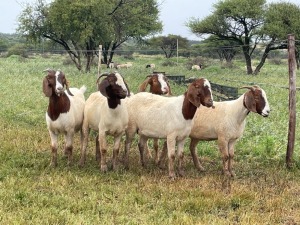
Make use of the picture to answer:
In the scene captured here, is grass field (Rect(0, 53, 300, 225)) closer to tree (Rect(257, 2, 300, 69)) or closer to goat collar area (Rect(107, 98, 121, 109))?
goat collar area (Rect(107, 98, 121, 109))

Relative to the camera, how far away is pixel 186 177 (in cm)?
713

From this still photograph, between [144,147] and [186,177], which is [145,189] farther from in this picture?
[144,147]

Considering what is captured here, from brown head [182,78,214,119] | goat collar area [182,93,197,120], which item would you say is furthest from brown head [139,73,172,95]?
brown head [182,78,214,119]

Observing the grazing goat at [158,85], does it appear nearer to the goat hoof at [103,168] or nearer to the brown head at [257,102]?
the goat hoof at [103,168]

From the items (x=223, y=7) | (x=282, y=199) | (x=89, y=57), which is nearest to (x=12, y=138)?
(x=282, y=199)

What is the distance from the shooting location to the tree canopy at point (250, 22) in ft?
113

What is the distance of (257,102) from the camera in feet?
23.3

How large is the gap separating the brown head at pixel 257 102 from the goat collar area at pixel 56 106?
325cm

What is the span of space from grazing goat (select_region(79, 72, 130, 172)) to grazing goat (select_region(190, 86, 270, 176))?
1.44 m

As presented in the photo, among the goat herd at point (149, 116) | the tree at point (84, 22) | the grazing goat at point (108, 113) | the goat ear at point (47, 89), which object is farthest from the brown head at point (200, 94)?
the tree at point (84, 22)

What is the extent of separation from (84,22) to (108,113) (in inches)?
917

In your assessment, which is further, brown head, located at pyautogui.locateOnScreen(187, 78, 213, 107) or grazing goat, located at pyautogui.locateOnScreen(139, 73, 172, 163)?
grazing goat, located at pyautogui.locateOnScreen(139, 73, 172, 163)

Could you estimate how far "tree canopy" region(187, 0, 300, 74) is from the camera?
113ft

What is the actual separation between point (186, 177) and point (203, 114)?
1.32 metres
